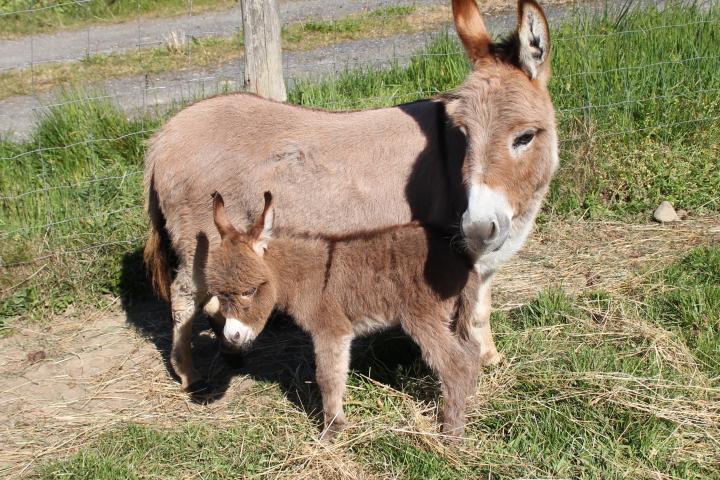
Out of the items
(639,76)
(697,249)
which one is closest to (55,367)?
(697,249)

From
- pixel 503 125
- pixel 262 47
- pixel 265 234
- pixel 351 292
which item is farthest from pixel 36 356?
pixel 503 125

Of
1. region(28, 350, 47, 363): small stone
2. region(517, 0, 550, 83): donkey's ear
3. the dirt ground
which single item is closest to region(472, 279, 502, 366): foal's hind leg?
the dirt ground

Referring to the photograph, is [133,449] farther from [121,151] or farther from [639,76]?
[639,76]

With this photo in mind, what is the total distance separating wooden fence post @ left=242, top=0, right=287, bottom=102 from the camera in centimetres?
471

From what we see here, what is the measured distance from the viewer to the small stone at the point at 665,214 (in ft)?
17.5

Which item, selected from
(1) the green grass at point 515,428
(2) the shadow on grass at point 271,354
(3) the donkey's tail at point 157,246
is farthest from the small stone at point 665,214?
(3) the donkey's tail at point 157,246

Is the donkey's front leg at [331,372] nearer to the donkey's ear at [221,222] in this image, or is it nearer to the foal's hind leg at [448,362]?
the foal's hind leg at [448,362]

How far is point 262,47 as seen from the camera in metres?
4.76

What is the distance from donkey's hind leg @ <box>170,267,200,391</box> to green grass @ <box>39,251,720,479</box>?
410 millimetres

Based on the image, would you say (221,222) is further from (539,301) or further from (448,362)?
(539,301)

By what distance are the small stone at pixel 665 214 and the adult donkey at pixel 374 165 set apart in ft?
6.75

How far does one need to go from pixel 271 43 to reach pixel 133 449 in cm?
261

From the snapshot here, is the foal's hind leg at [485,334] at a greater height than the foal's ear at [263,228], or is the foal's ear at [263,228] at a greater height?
the foal's ear at [263,228]

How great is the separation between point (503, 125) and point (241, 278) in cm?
133
